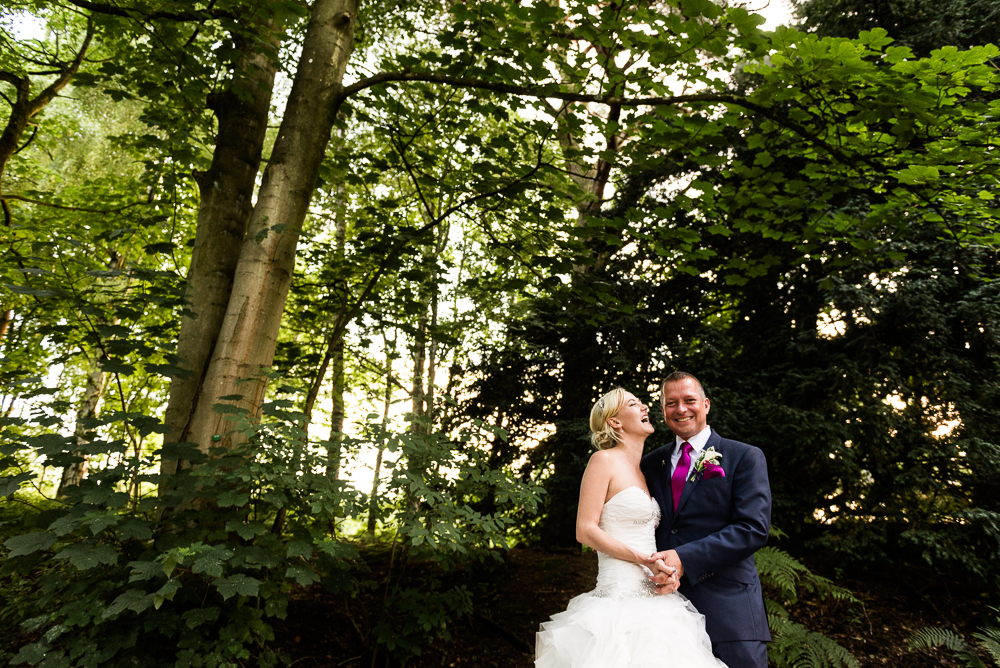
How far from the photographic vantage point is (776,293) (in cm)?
665

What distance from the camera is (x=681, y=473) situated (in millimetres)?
2766

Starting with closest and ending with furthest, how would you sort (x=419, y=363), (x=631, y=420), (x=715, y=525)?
(x=715, y=525) → (x=631, y=420) → (x=419, y=363)

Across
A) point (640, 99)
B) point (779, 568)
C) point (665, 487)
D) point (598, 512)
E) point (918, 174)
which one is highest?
point (640, 99)

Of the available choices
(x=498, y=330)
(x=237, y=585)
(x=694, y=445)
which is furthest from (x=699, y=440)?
(x=498, y=330)

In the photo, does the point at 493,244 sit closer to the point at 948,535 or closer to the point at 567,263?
the point at 567,263

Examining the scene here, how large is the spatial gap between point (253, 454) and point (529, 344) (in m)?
4.32

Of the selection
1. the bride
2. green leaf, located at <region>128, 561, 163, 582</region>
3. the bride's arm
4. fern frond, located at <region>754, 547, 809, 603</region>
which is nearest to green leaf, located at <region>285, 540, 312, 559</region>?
green leaf, located at <region>128, 561, 163, 582</region>

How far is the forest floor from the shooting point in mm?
4422

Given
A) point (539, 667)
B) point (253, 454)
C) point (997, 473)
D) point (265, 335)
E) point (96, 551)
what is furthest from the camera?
point (997, 473)

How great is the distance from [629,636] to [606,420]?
1131 mm

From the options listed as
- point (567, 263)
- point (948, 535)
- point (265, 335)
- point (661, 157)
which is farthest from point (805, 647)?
point (265, 335)

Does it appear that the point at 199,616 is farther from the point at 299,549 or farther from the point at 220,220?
the point at 220,220

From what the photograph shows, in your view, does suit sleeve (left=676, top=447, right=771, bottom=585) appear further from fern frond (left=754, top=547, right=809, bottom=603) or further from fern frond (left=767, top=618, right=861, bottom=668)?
fern frond (left=754, top=547, right=809, bottom=603)

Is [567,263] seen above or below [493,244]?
below
